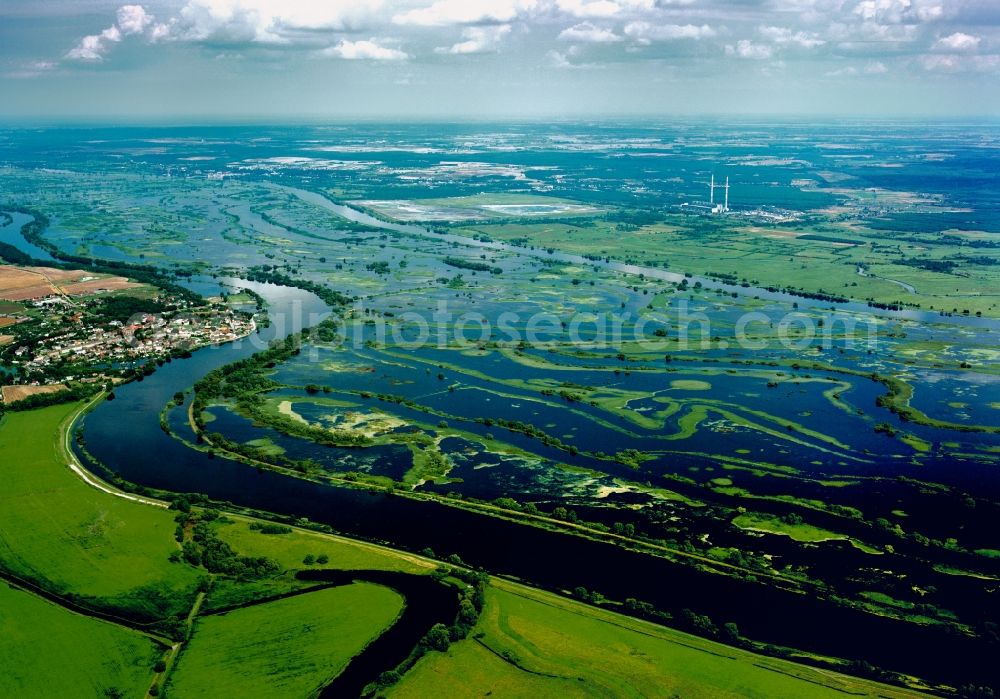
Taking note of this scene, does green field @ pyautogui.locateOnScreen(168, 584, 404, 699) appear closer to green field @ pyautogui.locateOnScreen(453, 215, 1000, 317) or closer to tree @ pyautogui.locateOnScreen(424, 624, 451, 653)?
tree @ pyautogui.locateOnScreen(424, 624, 451, 653)

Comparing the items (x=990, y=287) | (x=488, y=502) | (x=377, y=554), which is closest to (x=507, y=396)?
(x=488, y=502)

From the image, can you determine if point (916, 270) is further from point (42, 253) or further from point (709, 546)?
point (42, 253)

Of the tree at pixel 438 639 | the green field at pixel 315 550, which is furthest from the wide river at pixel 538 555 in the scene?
the tree at pixel 438 639

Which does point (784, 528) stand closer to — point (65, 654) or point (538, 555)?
point (538, 555)

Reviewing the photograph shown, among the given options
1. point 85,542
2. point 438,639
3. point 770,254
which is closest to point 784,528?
point 438,639

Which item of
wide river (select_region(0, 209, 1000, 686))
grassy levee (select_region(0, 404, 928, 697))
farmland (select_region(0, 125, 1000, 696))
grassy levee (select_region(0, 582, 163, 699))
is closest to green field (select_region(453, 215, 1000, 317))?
farmland (select_region(0, 125, 1000, 696))
